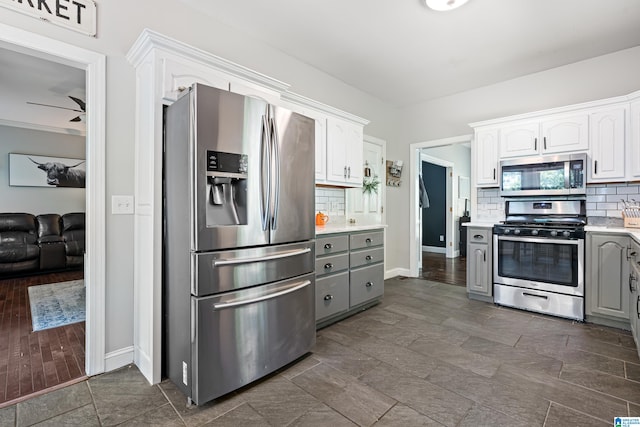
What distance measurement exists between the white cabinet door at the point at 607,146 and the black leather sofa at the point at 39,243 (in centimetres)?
738

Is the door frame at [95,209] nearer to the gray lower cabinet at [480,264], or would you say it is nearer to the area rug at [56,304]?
the area rug at [56,304]

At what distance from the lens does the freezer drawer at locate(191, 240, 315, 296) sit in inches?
67.4

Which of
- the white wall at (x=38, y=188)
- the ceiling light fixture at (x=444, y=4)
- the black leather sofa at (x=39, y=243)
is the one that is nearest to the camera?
the ceiling light fixture at (x=444, y=4)

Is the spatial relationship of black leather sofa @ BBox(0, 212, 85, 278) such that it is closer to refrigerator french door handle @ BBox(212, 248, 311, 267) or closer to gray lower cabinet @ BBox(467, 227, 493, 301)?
refrigerator french door handle @ BBox(212, 248, 311, 267)

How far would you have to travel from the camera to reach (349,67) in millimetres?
3670

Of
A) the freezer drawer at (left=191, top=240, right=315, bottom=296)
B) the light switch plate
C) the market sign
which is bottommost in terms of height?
the freezer drawer at (left=191, top=240, right=315, bottom=296)

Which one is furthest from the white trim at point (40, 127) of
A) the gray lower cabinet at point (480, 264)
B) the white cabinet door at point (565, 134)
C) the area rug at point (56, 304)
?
the white cabinet door at point (565, 134)

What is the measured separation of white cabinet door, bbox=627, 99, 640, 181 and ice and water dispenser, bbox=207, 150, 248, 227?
12.1ft

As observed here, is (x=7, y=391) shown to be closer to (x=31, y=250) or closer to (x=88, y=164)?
(x=88, y=164)

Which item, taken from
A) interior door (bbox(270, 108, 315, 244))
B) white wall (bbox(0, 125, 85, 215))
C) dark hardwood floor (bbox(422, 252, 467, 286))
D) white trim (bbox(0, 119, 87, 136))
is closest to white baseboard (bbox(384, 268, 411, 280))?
dark hardwood floor (bbox(422, 252, 467, 286))

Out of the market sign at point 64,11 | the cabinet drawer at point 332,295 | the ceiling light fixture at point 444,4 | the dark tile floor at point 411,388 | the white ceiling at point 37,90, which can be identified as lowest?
the dark tile floor at point 411,388

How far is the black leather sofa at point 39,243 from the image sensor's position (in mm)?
4664

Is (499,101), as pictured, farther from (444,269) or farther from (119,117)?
(119,117)

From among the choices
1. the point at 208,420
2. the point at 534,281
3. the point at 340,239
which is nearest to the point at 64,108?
the point at 340,239
